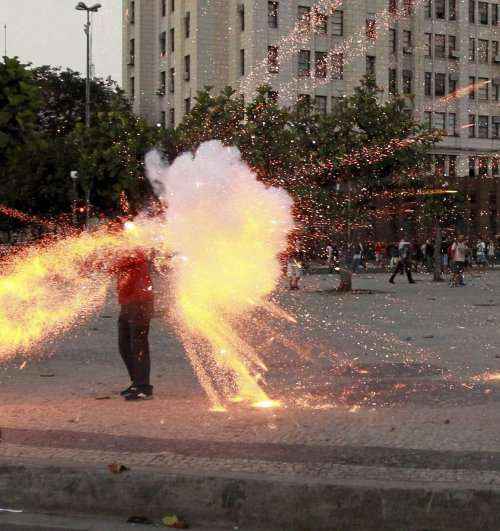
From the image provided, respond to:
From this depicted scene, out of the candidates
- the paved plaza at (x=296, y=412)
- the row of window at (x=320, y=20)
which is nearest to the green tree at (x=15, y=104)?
the paved plaza at (x=296, y=412)

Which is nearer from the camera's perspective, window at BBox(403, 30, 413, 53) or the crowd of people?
the crowd of people

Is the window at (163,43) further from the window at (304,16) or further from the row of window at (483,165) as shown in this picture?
the row of window at (483,165)

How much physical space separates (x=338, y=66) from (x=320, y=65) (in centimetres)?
174

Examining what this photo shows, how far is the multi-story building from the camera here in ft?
212

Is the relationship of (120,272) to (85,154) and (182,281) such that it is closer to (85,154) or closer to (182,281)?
(182,281)

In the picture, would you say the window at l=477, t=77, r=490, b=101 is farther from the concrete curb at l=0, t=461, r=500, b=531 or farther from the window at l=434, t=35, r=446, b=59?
the concrete curb at l=0, t=461, r=500, b=531

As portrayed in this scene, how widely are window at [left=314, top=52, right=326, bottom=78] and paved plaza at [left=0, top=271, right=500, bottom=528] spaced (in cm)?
5349

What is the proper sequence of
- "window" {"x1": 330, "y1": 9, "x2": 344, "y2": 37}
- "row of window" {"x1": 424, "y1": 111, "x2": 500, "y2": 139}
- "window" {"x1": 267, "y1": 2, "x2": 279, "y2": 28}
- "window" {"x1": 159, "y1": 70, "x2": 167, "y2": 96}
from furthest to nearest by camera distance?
"row of window" {"x1": 424, "y1": 111, "x2": 500, "y2": 139} → "window" {"x1": 159, "y1": 70, "x2": 167, "y2": 96} → "window" {"x1": 330, "y1": 9, "x2": 344, "y2": 37} → "window" {"x1": 267, "y1": 2, "x2": 279, "y2": 28}

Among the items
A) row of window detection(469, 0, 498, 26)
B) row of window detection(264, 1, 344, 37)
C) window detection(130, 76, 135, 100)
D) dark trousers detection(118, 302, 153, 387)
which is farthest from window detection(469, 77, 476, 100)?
dark trousers detection(118, 302, 153, 387)

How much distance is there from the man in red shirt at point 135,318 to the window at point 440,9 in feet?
221

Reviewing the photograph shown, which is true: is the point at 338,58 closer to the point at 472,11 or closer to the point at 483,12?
the point at 472,11

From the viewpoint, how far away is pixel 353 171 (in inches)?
1022

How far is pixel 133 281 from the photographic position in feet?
29.9

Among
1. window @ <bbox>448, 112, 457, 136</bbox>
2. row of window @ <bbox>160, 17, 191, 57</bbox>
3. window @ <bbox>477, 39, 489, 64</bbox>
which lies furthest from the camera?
window @ <bbox>477, 39, 489, 64</bbox>
